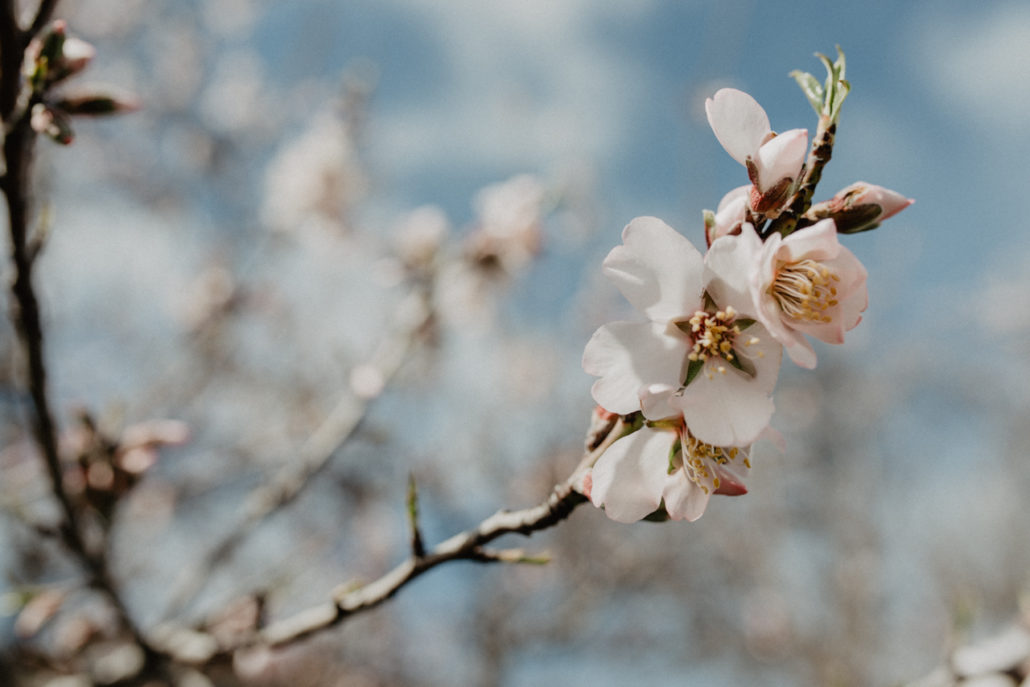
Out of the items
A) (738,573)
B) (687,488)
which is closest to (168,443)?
(687,488)

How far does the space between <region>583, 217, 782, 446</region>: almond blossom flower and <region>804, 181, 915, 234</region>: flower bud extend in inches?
5.1

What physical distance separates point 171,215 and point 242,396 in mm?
1710

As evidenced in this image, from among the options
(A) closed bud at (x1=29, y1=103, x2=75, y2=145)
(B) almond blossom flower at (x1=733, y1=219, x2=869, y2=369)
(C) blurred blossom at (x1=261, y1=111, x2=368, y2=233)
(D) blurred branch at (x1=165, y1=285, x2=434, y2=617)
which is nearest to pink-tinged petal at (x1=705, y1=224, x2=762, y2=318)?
(B) almond blossom flower at (x1=733, y1=219, x2=869, y2=369)

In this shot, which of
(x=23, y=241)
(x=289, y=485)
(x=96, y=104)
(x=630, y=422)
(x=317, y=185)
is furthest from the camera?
(x=317, y=185)

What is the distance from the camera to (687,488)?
30.6 inches

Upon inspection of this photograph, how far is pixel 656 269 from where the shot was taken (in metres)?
0.79

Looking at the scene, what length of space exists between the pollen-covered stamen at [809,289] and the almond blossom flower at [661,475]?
186 millimetres

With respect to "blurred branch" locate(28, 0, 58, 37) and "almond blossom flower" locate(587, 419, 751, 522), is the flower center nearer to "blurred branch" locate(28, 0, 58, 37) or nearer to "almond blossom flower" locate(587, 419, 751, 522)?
"almond blossom flower" locate(587, 419, 751, 522)

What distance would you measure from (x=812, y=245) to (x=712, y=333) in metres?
0.16

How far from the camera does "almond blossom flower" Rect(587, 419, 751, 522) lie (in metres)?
0.73

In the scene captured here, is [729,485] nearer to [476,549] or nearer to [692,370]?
[692,370]

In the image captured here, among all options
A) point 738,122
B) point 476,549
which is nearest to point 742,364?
point 738,122

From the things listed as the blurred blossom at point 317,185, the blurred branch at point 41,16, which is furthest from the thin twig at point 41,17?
the blurred blossom at point 317,185

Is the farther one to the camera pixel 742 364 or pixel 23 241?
pixel 23 241
